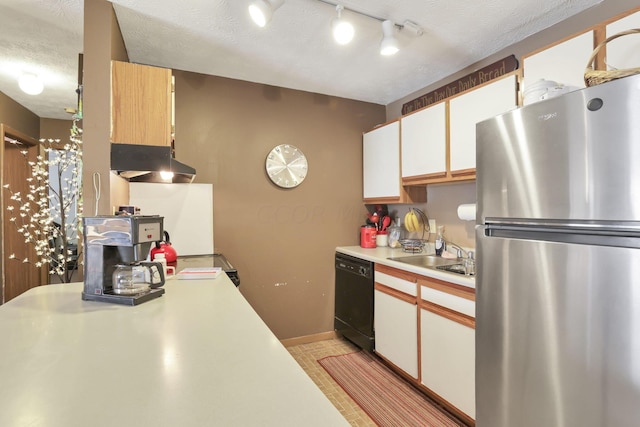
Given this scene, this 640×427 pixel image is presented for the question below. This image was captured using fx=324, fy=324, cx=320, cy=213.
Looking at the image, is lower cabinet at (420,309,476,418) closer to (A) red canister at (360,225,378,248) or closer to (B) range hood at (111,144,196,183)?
(A) red canister at (360,225,378,248)

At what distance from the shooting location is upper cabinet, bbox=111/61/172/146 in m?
1.85

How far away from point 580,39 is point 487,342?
61.9 inches

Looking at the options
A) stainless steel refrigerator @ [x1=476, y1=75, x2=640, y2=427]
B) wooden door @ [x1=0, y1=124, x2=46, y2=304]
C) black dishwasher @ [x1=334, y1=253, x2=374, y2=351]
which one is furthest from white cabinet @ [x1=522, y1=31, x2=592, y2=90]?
wooden door @ [x1=0, y1=124, x2=46, y2=304]

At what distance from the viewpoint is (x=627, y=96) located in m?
1.05

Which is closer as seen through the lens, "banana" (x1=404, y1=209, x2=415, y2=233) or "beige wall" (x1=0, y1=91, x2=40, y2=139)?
"banana" (x1=404, y1=209, x2=415, y2=233)

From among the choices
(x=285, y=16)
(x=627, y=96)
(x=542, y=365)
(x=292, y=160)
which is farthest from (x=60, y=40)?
(x=542, y=365)

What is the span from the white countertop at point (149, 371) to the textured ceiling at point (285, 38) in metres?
1.67

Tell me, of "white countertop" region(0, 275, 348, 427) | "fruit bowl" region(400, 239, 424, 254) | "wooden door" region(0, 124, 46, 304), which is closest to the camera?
"white countertop" region(0, 275, 348, 427)

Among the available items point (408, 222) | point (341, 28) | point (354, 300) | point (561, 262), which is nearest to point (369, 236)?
point (408, 222)

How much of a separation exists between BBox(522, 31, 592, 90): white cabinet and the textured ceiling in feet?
1.02

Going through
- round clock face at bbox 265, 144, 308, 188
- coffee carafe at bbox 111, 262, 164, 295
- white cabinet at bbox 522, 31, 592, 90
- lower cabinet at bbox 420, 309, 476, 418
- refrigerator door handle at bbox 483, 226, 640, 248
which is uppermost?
white cabinet at bbox 522, 31, 592, 90

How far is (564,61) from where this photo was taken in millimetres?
1696

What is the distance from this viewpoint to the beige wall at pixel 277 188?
2834 mm

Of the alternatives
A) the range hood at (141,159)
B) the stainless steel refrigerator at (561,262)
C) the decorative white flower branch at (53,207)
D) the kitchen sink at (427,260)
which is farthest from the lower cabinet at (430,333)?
the decorative white flower branch at (53,207)
